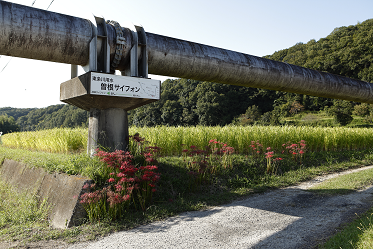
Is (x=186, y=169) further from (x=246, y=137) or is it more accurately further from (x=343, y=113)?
(x=343, y=113)

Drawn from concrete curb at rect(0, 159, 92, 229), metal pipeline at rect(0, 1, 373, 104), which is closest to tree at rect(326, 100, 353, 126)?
metal pipeline at rect(0, 1, 373, 104)

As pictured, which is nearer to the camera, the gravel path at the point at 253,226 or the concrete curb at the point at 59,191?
the gravel path at the point at 253,226

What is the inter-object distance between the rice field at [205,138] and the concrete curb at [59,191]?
7.25 ft

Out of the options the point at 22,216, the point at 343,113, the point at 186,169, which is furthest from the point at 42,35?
the point at 343,113

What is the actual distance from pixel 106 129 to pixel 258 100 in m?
49.6

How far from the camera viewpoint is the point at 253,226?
12.5ft

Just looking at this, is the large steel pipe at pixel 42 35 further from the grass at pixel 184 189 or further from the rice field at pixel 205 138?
the rice field at pixel 205 138

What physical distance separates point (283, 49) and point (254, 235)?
72.4m

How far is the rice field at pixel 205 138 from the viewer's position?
771 cm

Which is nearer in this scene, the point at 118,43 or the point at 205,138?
the point at 118,43

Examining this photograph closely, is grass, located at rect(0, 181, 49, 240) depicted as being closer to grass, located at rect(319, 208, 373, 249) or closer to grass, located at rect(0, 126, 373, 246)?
grass, located at rect(0, 126, 373, 246)

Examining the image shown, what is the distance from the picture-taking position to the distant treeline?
40.3 meters

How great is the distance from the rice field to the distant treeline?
25.8 metres

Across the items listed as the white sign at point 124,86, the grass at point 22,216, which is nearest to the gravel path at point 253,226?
the grass at point 22,216
